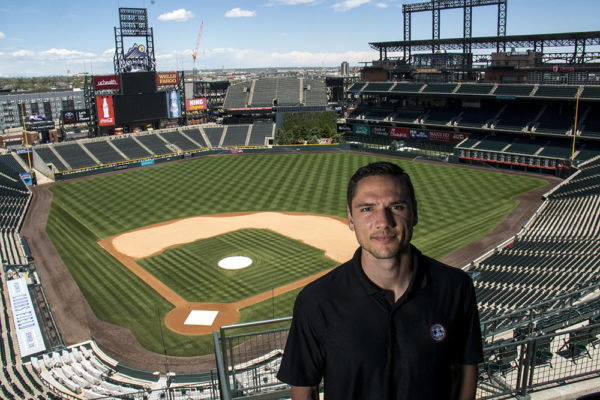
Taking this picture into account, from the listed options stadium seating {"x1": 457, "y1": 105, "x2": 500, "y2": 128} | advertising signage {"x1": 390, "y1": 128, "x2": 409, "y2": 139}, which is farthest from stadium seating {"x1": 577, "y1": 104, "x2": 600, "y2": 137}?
advertising signage {"x1": 390, "y1": 128, "x2": 409, "y2": 139}

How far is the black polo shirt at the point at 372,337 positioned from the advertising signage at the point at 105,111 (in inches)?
3159

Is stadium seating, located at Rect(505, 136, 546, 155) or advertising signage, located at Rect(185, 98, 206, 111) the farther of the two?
advertising signage, located at Rect(185, 98, 206, 111)

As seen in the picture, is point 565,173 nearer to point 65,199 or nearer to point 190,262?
point 190,262

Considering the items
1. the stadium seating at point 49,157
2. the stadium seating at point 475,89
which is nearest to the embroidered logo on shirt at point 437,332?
the stadium seating at point 49,157

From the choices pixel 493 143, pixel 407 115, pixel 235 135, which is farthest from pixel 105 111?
pixel 493 143

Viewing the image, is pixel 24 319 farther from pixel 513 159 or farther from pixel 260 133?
pixel 260 133

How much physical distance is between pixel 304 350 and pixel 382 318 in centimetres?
65

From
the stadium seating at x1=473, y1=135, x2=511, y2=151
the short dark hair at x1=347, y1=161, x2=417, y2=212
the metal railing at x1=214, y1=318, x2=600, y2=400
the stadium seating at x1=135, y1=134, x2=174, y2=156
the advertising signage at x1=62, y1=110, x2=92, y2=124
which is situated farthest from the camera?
the advertising signage at x1=62, y1=110, x2=92, y2=124

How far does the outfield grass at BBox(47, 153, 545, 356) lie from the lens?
95.2ft

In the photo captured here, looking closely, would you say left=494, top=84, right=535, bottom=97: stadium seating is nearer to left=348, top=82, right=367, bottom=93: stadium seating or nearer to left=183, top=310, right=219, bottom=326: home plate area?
left=348, top=82, right=367, bottom=93: stadium seating

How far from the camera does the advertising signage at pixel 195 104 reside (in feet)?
293

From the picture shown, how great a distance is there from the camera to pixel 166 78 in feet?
277

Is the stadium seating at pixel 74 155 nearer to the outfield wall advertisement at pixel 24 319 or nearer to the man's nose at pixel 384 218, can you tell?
the outfield wall advertisement at pixel 24 319

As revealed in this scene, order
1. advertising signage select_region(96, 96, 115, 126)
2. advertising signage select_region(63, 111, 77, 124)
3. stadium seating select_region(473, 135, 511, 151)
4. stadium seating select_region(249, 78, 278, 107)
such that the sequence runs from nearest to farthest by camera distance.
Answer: stadium seating select_region(473, 135, 511, 151) → advertising signage select_region(63, 111, 77, 124) → advertising signage select_region(96, 96, 115, 126) → stadium seating select_region(249, 78, 278, 107)
